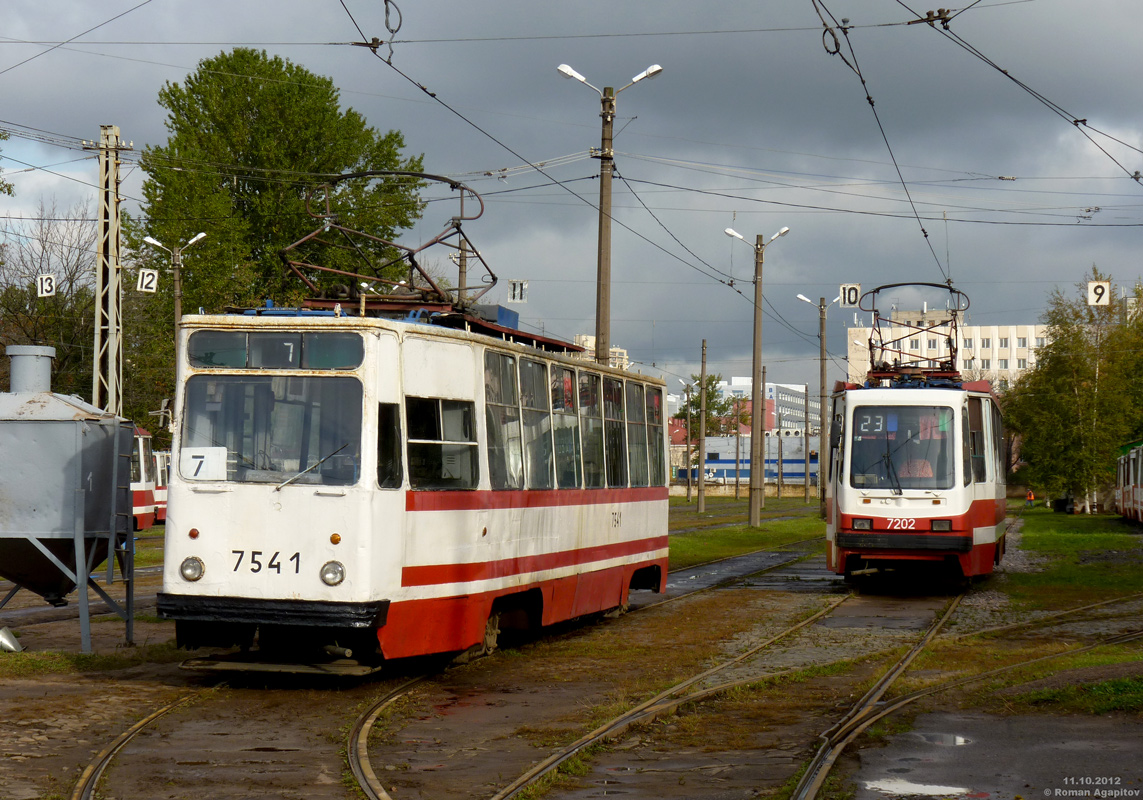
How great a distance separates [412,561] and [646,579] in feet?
23.1

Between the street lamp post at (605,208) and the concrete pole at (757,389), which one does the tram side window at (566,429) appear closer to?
the street lamp post at (605,208)

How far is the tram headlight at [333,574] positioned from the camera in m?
9.77

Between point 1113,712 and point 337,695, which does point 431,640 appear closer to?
point 337,695

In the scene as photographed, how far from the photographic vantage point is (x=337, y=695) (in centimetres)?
1025

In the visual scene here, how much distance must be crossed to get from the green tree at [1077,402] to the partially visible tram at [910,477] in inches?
1774

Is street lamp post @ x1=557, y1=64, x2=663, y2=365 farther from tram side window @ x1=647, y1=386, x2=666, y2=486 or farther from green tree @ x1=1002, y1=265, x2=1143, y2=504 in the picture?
green tree @ x1=1002, y1=265, x2=1143, y2=504

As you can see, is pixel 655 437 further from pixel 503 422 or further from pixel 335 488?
pixel 335 488

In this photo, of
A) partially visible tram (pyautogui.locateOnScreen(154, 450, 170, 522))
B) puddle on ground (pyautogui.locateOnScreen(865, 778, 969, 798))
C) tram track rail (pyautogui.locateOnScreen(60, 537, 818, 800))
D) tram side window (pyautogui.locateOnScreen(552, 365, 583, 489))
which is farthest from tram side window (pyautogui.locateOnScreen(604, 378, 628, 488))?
partially visible tram (pyautogui.locateOnScreen(154, 450, 170, 522))

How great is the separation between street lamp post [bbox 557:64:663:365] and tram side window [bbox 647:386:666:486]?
12.2 ft

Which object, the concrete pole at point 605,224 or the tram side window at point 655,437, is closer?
the tram side window at point 655,437

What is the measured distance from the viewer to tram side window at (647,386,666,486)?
16.7 meters

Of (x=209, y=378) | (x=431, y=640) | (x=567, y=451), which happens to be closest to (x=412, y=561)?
(x=431, y=640)

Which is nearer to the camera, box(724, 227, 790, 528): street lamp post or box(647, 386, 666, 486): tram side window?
box(647, 386, 666, 486): tram side window

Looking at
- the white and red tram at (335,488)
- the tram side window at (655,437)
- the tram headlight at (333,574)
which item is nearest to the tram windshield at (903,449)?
the tram side window at (655,437)
